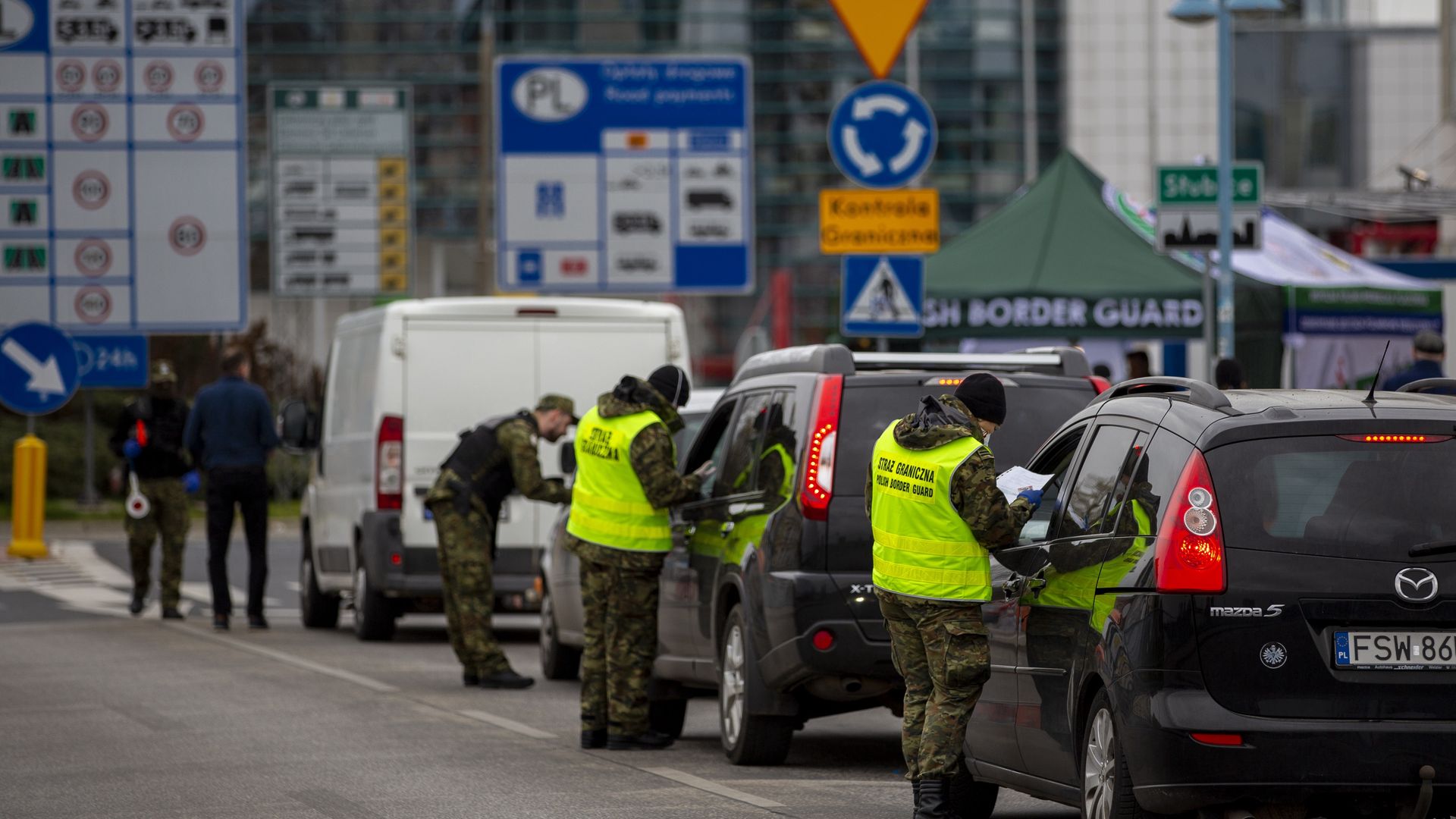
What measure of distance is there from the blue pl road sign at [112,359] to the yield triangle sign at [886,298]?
40.7 ft

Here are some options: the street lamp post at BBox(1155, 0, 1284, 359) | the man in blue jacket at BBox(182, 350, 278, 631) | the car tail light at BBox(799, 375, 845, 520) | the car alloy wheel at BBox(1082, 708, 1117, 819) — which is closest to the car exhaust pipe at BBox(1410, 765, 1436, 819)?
the car alloy wheel at BBox(1082, 708, 1117, 819)

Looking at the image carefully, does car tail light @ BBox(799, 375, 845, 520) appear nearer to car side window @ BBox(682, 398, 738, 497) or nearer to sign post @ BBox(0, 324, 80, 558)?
car side window @ BBox(682, 398, 738, 497)

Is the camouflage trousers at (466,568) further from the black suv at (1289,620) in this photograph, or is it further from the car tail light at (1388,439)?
the car tail light at (1388,439)

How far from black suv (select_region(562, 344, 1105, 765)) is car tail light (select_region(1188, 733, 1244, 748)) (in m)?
3.18

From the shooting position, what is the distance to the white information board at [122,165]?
24938mm

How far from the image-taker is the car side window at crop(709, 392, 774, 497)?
10.3 meters

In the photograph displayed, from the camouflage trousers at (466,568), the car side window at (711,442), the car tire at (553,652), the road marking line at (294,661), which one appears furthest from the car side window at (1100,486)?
the car tire at (553,652)

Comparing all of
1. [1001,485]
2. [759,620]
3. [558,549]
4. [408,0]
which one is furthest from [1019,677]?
[408,0]

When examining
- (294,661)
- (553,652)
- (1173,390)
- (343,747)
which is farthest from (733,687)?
(294,661)

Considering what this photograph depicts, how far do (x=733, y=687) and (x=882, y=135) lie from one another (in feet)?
21.6

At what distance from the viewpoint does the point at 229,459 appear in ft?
58.2

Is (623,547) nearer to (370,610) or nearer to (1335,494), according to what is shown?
(1335,494)

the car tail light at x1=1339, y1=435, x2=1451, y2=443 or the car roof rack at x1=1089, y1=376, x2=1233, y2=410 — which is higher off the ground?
the car roof rack at x1=1089, y1=376, x2=1233, y2=410

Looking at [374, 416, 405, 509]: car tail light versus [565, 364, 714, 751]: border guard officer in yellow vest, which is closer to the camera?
[565, 364, 714, 751]: border guard officer in yellow vest
